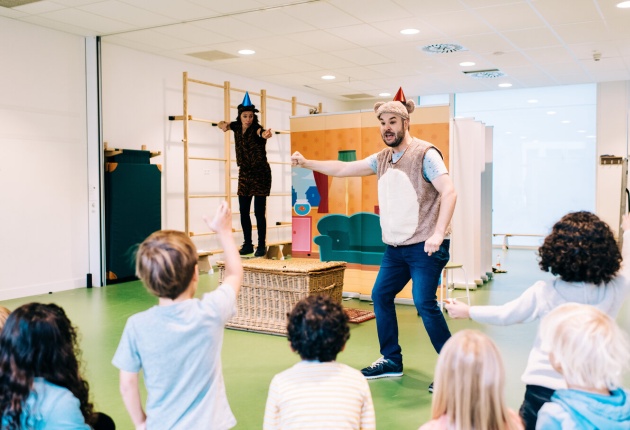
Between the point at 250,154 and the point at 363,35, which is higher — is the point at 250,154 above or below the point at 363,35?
below

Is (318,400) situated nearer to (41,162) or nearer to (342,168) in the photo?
(342,168)

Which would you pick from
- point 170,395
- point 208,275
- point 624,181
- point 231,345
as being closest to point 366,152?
point 231,345

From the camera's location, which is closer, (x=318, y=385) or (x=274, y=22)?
(x=318, y=385)

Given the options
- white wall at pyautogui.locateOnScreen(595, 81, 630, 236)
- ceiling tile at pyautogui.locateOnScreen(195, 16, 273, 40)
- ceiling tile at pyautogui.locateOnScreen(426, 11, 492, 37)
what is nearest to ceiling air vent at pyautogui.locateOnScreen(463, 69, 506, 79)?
white wall at pyautogui.locateOnScreen(595, 81, 630, 236)

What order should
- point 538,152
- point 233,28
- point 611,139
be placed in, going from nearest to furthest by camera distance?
point 233,28, point 611,139, point 538,152

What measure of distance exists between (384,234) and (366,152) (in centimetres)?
284

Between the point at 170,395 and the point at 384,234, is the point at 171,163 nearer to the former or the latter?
the point at 384,234

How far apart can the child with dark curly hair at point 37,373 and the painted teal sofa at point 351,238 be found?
4800mm

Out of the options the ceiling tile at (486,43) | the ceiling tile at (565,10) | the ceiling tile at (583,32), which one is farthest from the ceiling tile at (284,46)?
the ceiling tile at (583,32)

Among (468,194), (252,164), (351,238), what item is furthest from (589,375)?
(468,194)

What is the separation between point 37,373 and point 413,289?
7.58ft

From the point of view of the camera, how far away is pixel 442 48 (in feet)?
27.8

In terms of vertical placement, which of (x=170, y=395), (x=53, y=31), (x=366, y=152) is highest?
(x=53, y=31)

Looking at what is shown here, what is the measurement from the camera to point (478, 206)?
24.1ft
